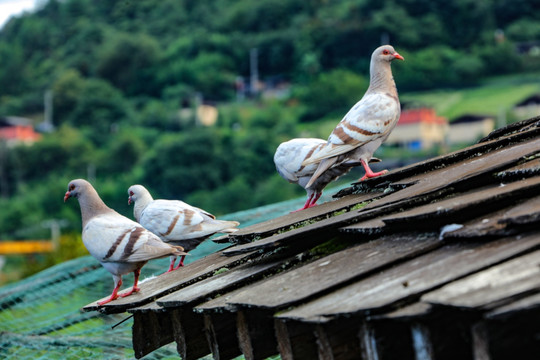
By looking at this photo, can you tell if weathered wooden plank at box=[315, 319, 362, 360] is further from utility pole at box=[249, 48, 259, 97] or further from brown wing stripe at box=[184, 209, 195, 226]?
utility pole at box=[249, 48, 259, 97]

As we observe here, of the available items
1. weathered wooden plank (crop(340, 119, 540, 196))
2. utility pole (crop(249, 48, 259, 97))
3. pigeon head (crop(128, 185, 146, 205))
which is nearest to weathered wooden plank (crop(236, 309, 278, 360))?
weathered wooden plank (crop(340, 119, 540, 196))

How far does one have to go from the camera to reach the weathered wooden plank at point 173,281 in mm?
4152

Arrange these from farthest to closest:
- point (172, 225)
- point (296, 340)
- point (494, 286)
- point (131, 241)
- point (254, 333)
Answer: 1. point (172, 225)
2. point (131, 241)
3. point (254, 333)
4. point (296, 340)
5. point (494, 286)

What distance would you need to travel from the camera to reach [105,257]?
548 centimetres

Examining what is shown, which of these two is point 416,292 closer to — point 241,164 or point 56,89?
point 241,164

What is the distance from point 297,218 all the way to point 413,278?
164cm

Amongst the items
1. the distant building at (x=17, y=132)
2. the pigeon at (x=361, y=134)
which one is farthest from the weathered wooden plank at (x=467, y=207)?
the distant building at (x=17, y=132)

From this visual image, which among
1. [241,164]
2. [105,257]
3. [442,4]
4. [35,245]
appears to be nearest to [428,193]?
[105,257]

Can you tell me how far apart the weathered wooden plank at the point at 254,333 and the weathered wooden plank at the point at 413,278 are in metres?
0.61

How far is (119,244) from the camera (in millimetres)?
5395

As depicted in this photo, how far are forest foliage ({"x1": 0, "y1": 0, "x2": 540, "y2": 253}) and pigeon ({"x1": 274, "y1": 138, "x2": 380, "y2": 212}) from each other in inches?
2557

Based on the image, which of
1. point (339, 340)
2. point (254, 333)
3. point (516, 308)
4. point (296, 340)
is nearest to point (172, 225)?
point (254, 333)

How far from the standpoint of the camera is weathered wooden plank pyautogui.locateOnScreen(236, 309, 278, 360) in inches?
138

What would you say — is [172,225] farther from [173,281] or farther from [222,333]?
[222,333]
